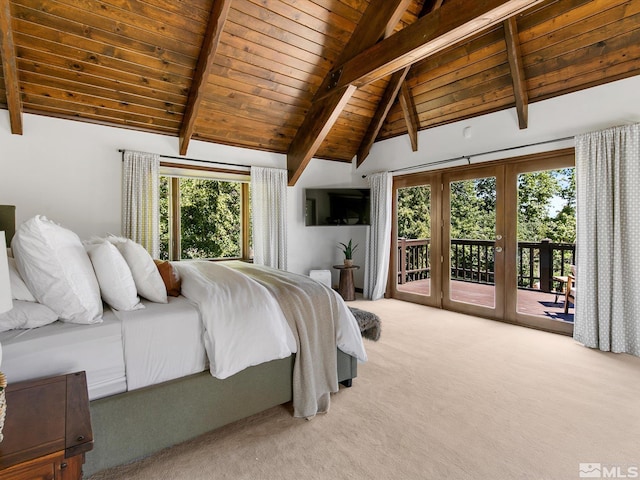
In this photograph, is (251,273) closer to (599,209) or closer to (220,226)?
(220,226)

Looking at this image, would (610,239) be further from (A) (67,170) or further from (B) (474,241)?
(A) (67,170)

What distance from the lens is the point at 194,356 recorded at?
69.9 inches

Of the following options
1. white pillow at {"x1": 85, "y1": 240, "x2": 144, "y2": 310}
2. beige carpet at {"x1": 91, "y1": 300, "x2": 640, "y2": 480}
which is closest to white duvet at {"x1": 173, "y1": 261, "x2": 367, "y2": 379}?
white pillow at {"x1": 85, "y1": 240, "x2": 144, "y2": 310}

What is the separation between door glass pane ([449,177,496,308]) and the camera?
4234 millimetres

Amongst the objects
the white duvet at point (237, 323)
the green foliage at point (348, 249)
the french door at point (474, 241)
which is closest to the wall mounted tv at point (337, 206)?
the green foliage at point (348, 249)

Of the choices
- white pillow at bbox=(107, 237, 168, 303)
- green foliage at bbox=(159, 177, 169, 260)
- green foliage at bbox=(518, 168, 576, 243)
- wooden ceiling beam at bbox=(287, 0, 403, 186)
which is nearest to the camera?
white pillow at bbox=(107, 237, 168, 303)

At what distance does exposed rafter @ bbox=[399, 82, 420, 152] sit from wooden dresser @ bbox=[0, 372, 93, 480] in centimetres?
470

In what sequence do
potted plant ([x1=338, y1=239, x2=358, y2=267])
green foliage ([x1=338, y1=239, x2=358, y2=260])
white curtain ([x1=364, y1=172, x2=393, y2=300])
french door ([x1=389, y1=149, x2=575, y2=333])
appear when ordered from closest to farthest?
french door ([x1=389, y1=149, x2=575, y2=333]), white curtain ([x1=364, y1=172, x2=393, y2=300]), potted plant ([x1=338, y1=239, x2=358, y2=267]), green foliage ([x1=338, y1=239, x2=358, y2=260])

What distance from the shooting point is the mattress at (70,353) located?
1354 millimetres

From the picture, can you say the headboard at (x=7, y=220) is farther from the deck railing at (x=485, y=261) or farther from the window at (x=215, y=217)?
the deck railing at (x=485, y=261)

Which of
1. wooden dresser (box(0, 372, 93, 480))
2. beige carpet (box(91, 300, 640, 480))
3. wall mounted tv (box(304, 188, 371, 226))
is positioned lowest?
beige carpet (box(91, 300, 640, 480))

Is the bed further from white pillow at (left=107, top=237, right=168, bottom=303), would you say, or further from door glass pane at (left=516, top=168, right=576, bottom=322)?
door glass pane at (left=516, top=168, right=576, bottom=322)

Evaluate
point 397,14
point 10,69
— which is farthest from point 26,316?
point 397,14

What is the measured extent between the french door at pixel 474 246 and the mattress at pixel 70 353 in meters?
4.02
